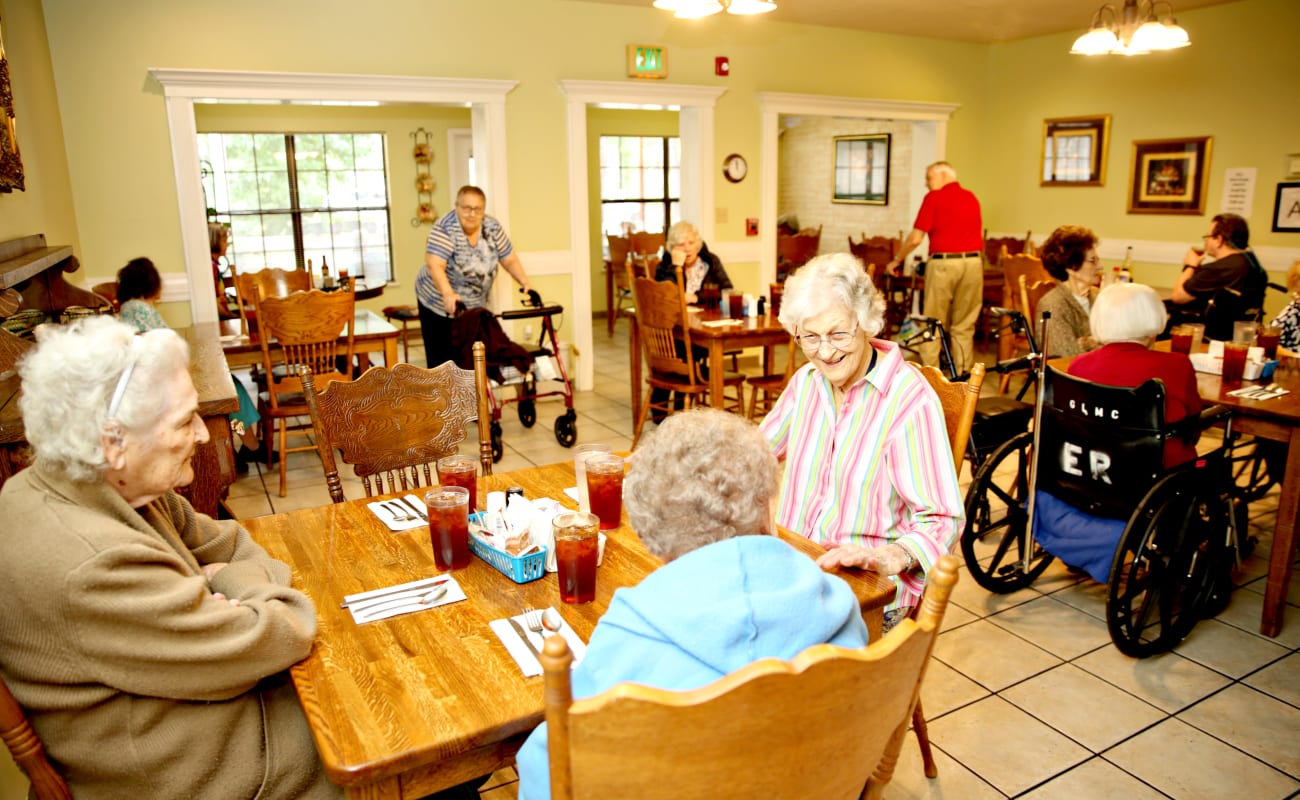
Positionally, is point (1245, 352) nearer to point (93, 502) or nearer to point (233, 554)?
point (233, 554)

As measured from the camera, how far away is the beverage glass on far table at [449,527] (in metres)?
1.60

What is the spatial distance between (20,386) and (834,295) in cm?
179

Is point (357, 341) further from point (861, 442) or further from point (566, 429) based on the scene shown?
point (861, 442)

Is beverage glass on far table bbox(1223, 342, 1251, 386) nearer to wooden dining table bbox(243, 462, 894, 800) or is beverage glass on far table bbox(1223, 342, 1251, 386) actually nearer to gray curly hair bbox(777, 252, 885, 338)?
gray curly hair bbox(777, 252, 885, 338)

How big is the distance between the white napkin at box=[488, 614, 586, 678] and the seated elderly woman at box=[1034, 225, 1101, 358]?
3.19 m

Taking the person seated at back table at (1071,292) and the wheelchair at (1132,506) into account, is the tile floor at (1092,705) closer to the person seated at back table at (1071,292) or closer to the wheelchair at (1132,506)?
the wheelchair at (1132,506)

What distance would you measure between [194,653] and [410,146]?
8.11 m

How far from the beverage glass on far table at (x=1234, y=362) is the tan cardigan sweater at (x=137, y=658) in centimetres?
315

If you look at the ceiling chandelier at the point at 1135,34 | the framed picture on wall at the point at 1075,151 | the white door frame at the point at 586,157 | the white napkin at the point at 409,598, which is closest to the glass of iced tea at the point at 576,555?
the white napkin at the point at 409,598

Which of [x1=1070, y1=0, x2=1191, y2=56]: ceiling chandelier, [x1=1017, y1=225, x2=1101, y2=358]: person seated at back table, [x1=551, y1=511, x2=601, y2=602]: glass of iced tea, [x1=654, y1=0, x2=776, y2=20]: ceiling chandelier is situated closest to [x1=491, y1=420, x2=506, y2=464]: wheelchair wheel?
[x1=654, y1=0, x2=776, y2=20]: ceiling chandelier

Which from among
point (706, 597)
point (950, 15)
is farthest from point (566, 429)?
point (950, 15)

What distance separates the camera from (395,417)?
2.32 m

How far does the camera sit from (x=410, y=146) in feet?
28.2

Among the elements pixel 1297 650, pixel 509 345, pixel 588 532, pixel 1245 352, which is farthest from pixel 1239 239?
pixel 588 532
